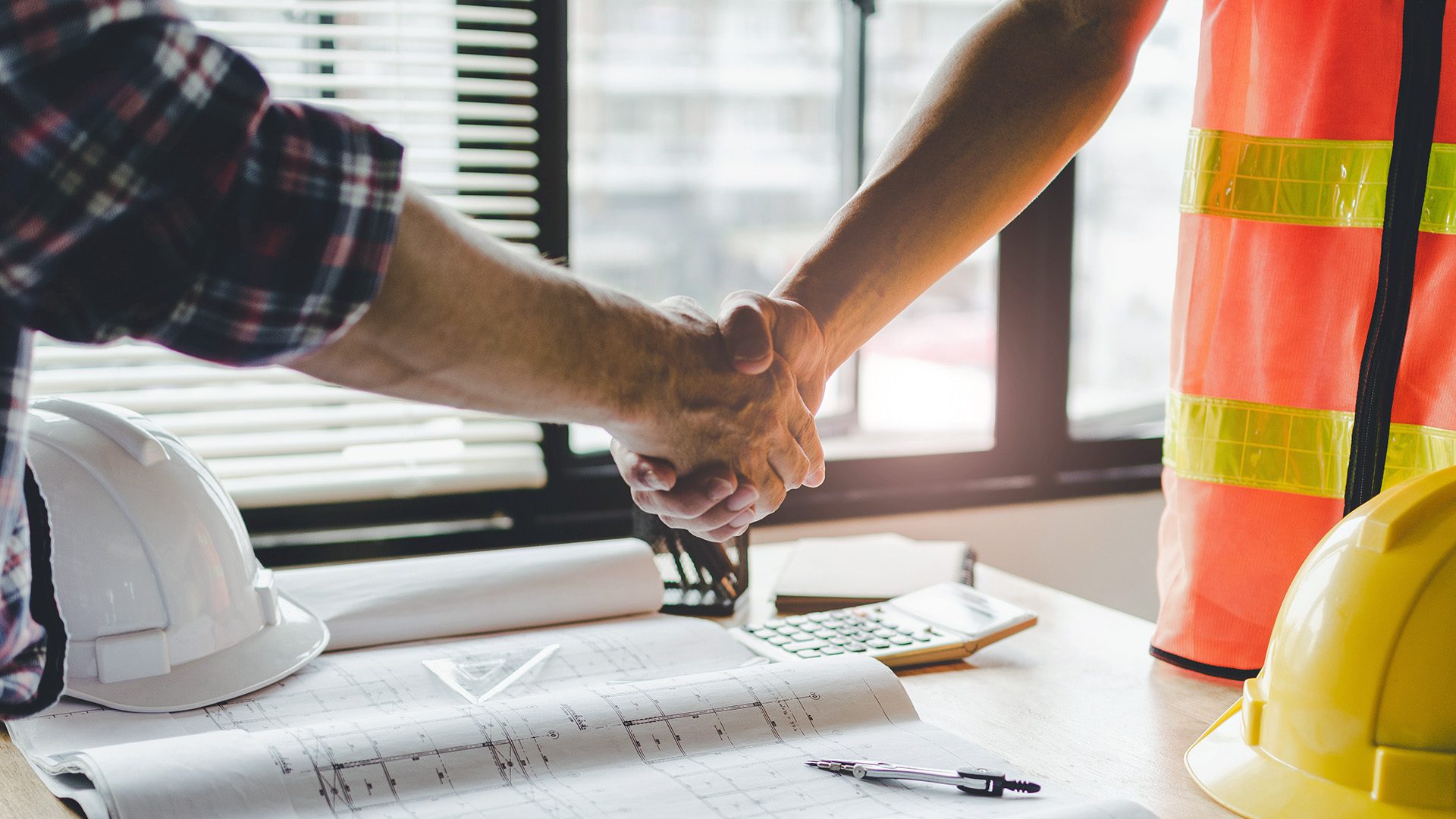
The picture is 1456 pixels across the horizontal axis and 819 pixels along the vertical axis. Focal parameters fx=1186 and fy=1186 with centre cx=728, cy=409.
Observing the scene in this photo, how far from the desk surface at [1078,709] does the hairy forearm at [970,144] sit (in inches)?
12.3

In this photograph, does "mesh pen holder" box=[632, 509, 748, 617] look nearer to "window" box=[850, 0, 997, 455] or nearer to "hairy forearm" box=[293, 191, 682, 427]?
"hairy forearm" box=[293, 191, 682, 427]

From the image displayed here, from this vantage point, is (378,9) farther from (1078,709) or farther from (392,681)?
(1078,709)

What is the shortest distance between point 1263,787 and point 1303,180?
0.48 metres

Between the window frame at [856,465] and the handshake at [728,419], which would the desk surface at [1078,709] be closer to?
the handshake at [728,419]

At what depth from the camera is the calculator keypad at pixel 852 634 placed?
3.25 ft

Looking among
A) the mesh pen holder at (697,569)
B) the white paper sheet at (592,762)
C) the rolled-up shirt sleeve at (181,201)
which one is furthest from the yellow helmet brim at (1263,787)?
the rolled-up shirt sleeve at (181,201)

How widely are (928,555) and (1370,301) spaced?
0.52 meters

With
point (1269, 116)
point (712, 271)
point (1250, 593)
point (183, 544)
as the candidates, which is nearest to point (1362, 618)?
point (1250, 593)

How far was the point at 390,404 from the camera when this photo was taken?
1.57 meters

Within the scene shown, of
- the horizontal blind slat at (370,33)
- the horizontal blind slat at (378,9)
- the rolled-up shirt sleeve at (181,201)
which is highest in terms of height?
the horizontal blind slat at (378,9)

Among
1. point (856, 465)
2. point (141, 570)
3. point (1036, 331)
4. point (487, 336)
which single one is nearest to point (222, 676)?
point (141, 570)

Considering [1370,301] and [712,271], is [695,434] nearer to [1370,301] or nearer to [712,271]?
[1370,301]

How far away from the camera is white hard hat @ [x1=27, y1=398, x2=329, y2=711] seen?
2.78 ft

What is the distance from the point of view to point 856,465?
71.6 inches
